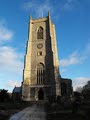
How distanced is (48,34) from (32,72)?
14299 millimetres

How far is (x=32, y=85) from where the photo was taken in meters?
71.2

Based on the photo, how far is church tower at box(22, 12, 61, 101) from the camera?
68562mm

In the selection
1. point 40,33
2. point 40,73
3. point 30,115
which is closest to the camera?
point 30,115

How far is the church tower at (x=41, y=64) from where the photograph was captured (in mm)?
68562

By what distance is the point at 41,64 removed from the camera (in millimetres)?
73438

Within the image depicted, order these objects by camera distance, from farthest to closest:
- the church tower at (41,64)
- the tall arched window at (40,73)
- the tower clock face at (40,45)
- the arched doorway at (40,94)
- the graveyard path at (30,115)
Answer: the tower clock face at (40,45) → the tall arched window at (40,73) → the arched doorway at (40,94) → the church tower at (41,64) → the graveyard path at (30,115)

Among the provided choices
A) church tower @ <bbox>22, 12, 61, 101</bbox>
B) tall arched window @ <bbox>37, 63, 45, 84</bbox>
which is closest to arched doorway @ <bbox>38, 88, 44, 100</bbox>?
church tower @ <bbox>22, 12, 61, 101</bbox>

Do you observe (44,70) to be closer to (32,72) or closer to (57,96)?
(32,72)

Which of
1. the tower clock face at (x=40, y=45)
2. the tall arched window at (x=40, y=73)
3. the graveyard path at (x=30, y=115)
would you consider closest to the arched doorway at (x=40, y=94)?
the tall arched window at (x=40, y=73)

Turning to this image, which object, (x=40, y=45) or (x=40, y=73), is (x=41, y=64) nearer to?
(x=40, y=73)

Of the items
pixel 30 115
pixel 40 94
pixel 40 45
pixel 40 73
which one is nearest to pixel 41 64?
pixel 40 73

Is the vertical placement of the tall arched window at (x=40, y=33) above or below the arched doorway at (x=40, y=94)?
above

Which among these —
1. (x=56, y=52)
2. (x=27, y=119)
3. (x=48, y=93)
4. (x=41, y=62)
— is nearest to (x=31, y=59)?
(x=41, y=62)

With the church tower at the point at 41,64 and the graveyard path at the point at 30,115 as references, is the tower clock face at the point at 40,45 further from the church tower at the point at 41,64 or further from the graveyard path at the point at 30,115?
the graveyard path at the point at 30,115
